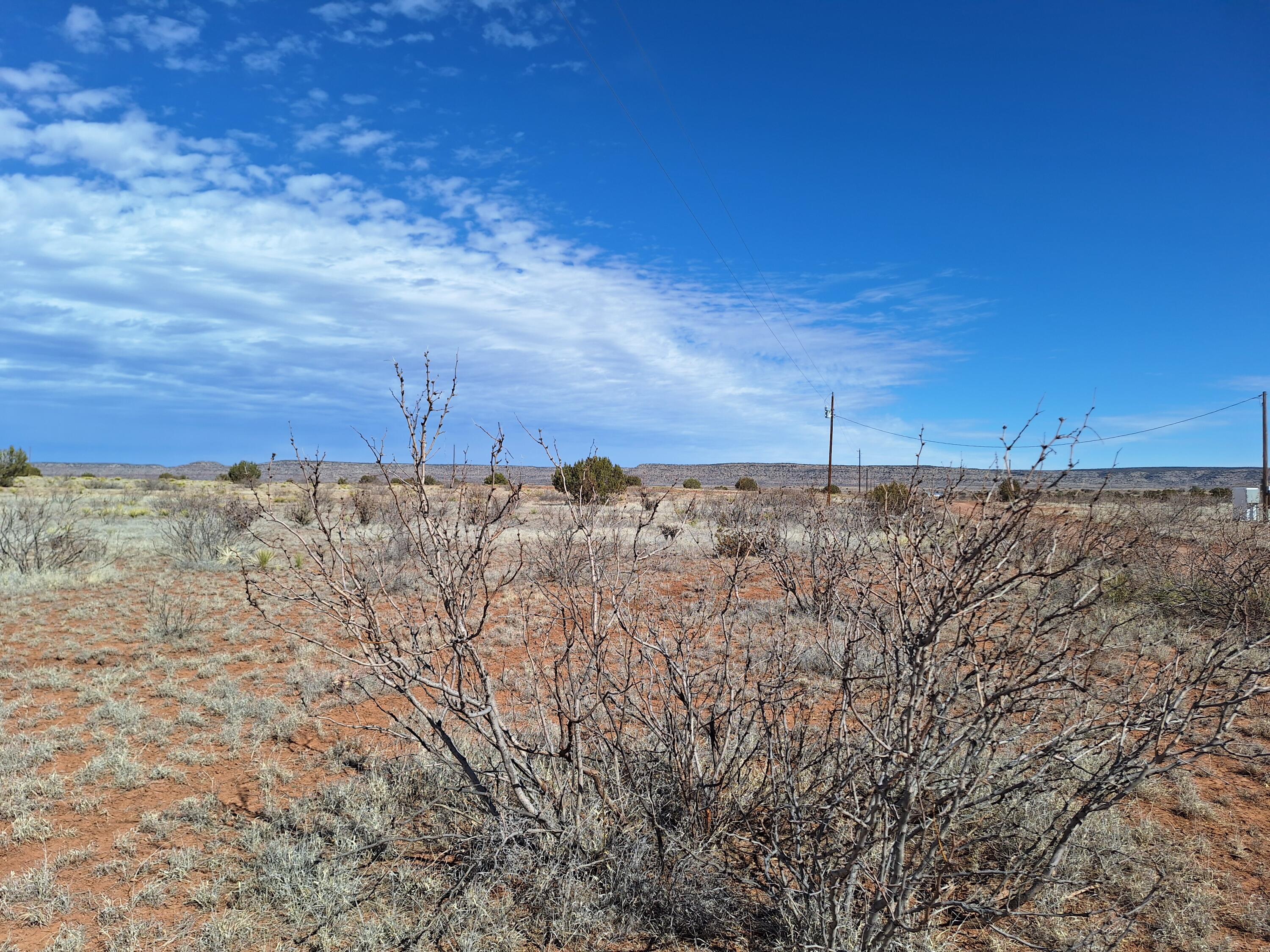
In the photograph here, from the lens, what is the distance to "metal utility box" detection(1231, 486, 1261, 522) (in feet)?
81.0

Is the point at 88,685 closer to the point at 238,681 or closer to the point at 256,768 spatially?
the point at 238,681

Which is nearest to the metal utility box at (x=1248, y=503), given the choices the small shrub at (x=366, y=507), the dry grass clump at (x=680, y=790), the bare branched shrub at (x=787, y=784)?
the dry grass clump at (x=680, y=790)

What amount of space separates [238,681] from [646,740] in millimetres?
5233

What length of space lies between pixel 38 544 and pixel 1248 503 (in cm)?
3833

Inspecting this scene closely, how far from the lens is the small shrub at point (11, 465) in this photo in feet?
109

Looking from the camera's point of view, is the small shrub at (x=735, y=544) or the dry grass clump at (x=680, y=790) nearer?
the dry grass clump at (x=680, y=790)

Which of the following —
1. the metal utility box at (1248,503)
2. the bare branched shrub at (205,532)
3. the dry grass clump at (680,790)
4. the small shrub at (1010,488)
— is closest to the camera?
the small shrub at (1010,488)

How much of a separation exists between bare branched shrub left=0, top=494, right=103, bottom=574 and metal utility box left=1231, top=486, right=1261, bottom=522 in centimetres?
2865

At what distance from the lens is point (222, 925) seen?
343cm

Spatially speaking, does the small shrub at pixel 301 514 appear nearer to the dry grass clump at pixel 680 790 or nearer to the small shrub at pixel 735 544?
the small shrub at pixel 735 544

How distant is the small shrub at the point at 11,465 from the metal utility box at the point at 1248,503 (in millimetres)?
48761

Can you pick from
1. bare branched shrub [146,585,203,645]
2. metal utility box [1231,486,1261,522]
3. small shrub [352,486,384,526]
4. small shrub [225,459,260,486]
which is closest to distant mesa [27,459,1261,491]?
small shrub [225,459,260,486]

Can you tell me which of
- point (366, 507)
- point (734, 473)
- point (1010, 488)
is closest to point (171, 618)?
point (366, 507)

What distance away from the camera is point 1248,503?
2819 cm
